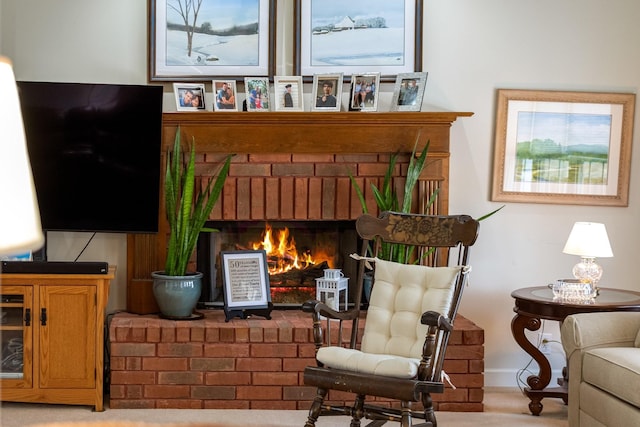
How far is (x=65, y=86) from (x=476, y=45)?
237cm

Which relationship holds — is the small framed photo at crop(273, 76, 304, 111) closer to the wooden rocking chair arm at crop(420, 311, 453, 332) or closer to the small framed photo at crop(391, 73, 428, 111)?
the small framed photo at crop(391, 73, 428, 111)

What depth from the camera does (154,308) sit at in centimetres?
479

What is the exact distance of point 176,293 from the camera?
4.52 metres

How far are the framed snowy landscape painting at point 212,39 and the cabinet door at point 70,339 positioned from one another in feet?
4.51

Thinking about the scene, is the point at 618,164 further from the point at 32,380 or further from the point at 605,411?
the point at 32,380

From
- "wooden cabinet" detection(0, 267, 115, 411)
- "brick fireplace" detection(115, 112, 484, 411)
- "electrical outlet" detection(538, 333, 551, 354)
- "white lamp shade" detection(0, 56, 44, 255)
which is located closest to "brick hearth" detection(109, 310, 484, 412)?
"brick fireplace" detection(115, 112, 484, 411)

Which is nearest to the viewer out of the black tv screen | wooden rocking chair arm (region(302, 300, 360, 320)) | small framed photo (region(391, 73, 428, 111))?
wooden rocking chair arm (region(302, 300, 360, 320))

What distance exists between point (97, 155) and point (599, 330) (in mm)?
2758

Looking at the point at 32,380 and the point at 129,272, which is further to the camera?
the point at 129,272

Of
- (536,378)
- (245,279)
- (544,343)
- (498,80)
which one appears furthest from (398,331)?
(498,80)

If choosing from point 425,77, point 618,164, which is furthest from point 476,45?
point 618,164

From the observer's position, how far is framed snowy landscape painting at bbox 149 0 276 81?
4.92m

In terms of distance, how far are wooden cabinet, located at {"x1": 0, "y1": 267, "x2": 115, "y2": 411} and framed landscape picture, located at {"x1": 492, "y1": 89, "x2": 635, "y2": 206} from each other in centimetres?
241

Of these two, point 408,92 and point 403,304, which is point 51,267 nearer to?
point 403,304
